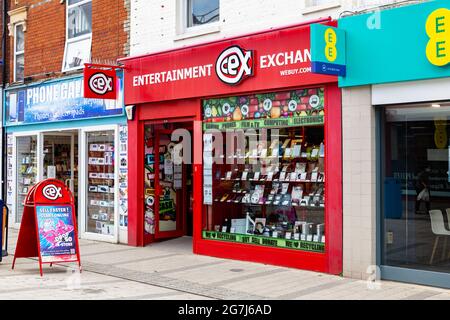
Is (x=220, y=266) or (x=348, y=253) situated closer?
(x=348, y=253)

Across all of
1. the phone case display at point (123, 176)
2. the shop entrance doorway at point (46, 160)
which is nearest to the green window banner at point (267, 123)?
the phone case display at point (123, 176)

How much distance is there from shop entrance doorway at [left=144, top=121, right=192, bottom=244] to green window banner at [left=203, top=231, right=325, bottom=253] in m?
2.04

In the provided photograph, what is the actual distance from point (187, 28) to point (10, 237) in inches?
276

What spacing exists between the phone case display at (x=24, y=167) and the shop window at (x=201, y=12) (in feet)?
22.1

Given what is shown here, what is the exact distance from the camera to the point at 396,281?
8.06m

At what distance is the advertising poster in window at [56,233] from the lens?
9.07m

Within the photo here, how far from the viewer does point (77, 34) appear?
558 inches

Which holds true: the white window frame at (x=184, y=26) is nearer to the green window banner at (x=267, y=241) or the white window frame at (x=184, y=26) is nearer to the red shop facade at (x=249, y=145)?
the red shop facade at (x=249, y=145)

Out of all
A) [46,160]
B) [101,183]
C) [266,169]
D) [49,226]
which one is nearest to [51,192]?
[49,226]

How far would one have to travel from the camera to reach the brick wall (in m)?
12.8

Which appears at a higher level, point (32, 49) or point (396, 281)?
point (32, 49)

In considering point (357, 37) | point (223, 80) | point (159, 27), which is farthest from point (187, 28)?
point (357, 37)

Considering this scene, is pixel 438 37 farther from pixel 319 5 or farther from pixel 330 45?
pixel 319 5

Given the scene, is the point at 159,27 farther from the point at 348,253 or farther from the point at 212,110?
the point at 348,253
